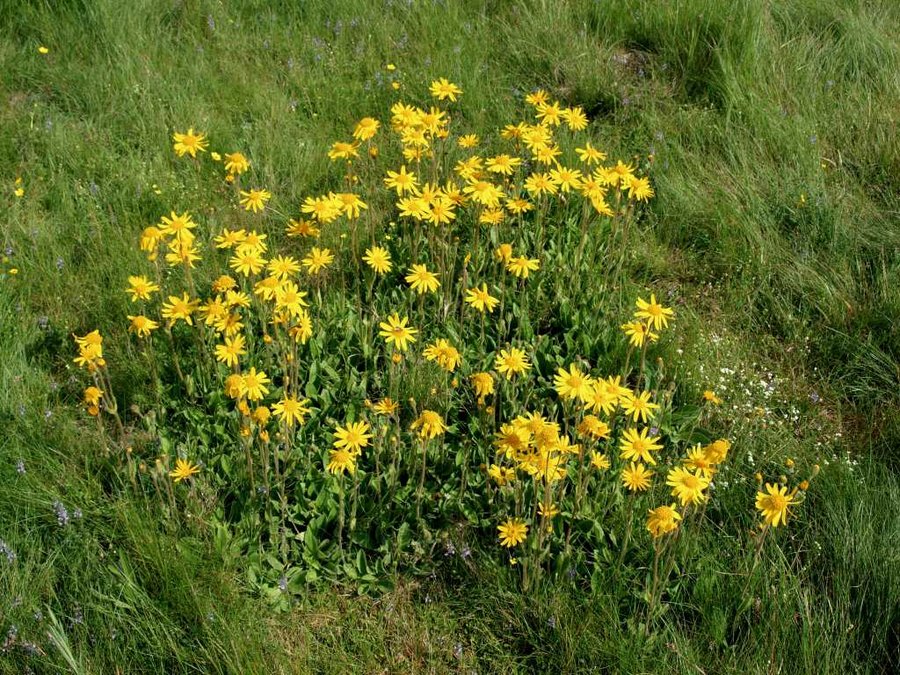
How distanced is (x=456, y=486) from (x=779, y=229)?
217cm

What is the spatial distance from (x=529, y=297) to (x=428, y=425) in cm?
124

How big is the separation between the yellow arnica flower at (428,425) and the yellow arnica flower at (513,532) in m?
0.37

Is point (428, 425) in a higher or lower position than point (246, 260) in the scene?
lower

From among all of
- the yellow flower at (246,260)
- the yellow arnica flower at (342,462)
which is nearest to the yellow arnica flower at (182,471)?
the yellow arnica flower at (342,462)

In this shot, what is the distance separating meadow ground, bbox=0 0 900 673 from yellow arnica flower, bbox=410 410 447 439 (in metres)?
0.40

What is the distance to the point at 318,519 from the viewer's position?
120 inches

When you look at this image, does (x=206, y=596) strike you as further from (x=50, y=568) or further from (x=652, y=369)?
(x=652, y=369)

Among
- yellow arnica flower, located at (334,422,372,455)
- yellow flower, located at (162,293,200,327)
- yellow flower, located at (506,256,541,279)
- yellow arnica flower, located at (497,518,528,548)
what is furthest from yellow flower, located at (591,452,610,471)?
yellow flower, located at (162,293,200,327)

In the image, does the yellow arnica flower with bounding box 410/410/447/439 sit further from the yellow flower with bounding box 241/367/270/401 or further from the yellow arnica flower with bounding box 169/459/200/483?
the yellow arnica flower with bounding box 169/459/200/483

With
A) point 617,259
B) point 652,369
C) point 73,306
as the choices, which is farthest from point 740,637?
point 73,306

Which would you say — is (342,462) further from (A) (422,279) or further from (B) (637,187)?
(B) (637,187)

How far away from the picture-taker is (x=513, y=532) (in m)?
2.85

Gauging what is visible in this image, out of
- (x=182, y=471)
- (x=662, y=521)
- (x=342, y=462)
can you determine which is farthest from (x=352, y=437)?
(x=662, y=521)

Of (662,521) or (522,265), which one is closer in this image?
(662,521)
